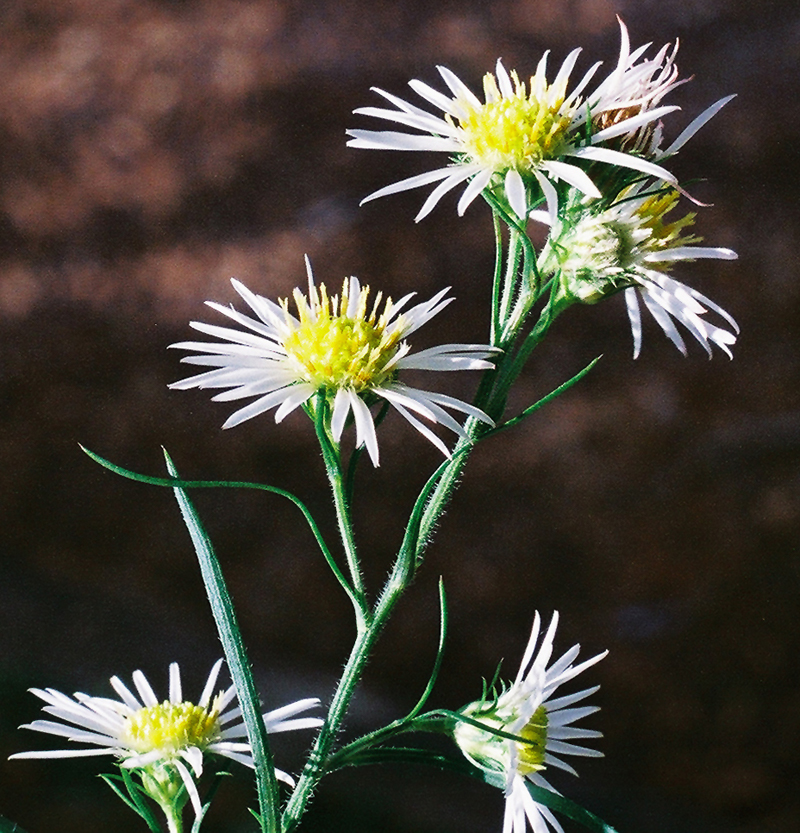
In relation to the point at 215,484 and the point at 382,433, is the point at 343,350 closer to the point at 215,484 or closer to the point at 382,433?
the point at 215,484

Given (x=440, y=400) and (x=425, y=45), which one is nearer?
(x=440, y=400)

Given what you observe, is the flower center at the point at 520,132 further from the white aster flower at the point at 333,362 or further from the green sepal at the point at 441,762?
the green sepal at the point at 441,762

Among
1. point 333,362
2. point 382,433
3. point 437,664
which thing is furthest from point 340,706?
point 382,433

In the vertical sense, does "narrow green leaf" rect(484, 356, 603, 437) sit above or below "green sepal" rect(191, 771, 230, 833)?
above

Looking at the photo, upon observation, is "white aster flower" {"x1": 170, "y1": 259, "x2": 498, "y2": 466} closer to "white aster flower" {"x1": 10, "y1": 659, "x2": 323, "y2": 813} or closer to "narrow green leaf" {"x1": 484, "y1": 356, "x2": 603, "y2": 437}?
"narrow green leaf" {"x1": 484, "y1": 356, "x2": 603, "y2": 437}

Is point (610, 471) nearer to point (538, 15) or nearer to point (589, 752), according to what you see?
point (538, 15)

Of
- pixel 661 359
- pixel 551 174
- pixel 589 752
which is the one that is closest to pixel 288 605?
pixel 661 359

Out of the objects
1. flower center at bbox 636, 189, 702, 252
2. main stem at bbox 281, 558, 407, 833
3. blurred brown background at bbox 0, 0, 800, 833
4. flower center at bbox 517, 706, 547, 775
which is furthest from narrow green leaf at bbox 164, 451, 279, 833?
blurred brown background at bbox 0, 0, 800, 833
